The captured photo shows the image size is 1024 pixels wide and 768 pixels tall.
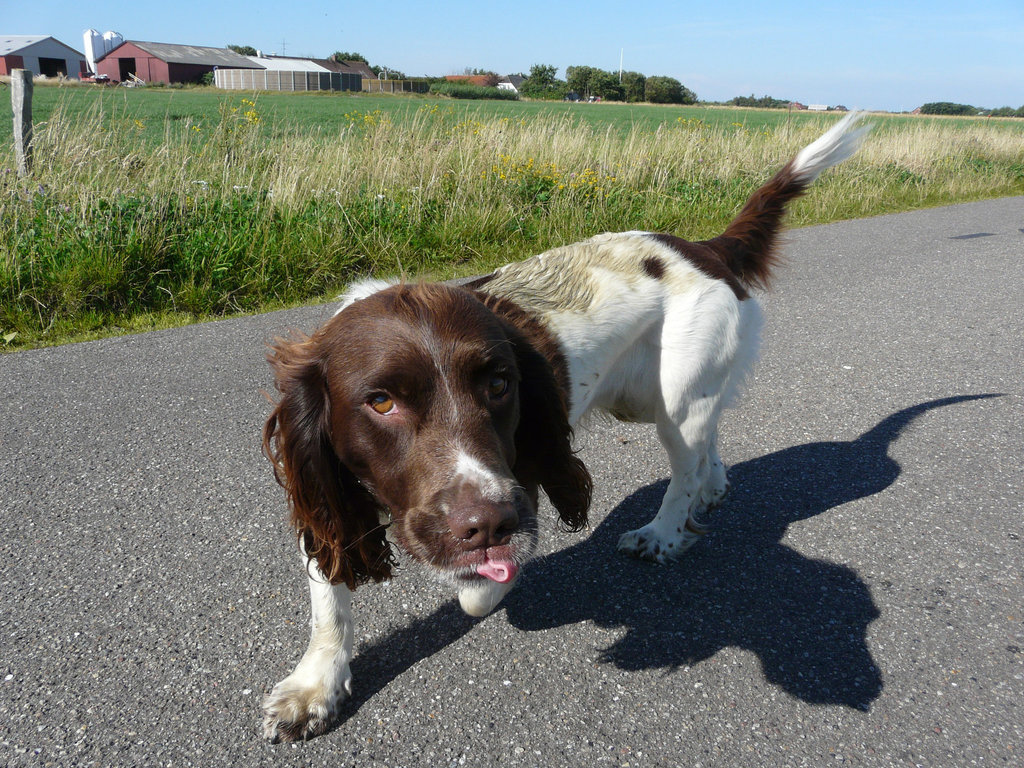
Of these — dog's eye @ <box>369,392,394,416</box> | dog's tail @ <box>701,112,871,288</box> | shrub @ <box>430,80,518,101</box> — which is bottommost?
shrub @ <box>430,80,518,101</box>

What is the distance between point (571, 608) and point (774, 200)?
2047 millimetres

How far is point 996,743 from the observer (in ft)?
6.76

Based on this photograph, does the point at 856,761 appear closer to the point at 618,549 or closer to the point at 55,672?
the point at 618,549

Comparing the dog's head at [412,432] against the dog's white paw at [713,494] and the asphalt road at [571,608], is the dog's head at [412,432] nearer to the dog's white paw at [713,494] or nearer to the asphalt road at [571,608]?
the asphalt road at [571,608]

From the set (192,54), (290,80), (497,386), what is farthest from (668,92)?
(497,386)

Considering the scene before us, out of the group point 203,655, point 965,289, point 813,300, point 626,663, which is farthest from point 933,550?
point 965,289

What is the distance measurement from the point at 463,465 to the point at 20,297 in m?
4.95

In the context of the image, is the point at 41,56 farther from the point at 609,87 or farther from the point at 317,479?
the point at 317,479

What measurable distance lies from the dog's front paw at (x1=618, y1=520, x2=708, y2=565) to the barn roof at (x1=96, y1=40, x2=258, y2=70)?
88.1m

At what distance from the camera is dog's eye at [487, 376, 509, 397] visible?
1.99 m

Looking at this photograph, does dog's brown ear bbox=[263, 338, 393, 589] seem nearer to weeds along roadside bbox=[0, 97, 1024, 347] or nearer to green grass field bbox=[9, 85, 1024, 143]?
weeds along roadside bbox=[0, 97, 1024, 347]

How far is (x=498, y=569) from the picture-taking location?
5.84 ft

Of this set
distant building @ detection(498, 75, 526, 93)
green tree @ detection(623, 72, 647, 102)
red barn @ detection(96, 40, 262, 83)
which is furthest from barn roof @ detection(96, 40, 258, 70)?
green tree @ detection(623, 72, 647, 102)

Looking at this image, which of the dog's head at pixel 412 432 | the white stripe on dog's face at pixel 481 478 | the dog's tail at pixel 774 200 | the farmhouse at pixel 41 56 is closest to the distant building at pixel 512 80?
the farmhouse at pixel 41 56
